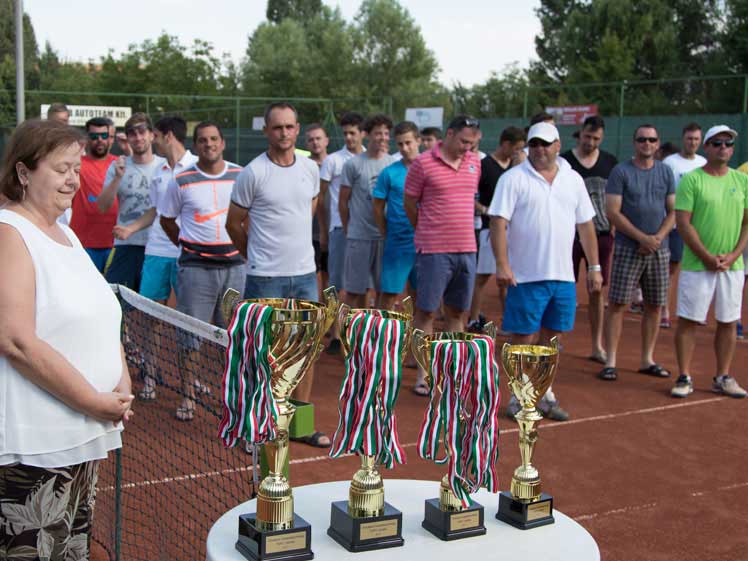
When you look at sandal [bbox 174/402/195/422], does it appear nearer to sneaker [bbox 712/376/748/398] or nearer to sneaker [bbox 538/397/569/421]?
sneaker [bbox 538/397/569/421]

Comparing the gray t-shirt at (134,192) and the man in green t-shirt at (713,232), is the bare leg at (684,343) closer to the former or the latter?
the man in green t-shirt at (713,232)

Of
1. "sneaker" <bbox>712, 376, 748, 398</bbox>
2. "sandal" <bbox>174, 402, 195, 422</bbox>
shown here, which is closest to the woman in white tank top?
"sandal" <bbox>174, 402, 195, 422</bbox>

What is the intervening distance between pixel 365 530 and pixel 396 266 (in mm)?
5539

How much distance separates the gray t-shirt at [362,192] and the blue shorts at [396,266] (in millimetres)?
294

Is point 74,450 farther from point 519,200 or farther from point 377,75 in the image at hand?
point 377,75

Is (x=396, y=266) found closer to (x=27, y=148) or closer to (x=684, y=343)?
(x=684, y=343)

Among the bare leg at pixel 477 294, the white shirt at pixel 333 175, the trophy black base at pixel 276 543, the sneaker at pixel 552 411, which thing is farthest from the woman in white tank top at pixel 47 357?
the bare leg at pixel 477 294

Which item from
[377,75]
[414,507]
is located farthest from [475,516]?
[377,75]

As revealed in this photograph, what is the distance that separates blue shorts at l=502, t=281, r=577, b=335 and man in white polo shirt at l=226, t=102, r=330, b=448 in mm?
1576

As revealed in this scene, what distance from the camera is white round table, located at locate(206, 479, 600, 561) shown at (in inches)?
93.7

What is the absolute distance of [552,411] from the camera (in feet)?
22.0

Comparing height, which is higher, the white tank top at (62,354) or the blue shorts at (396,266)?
the white tank top at (62,354)

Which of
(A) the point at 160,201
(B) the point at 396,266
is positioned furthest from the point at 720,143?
(A) the point at 160,201

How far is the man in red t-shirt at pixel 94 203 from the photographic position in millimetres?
7613
